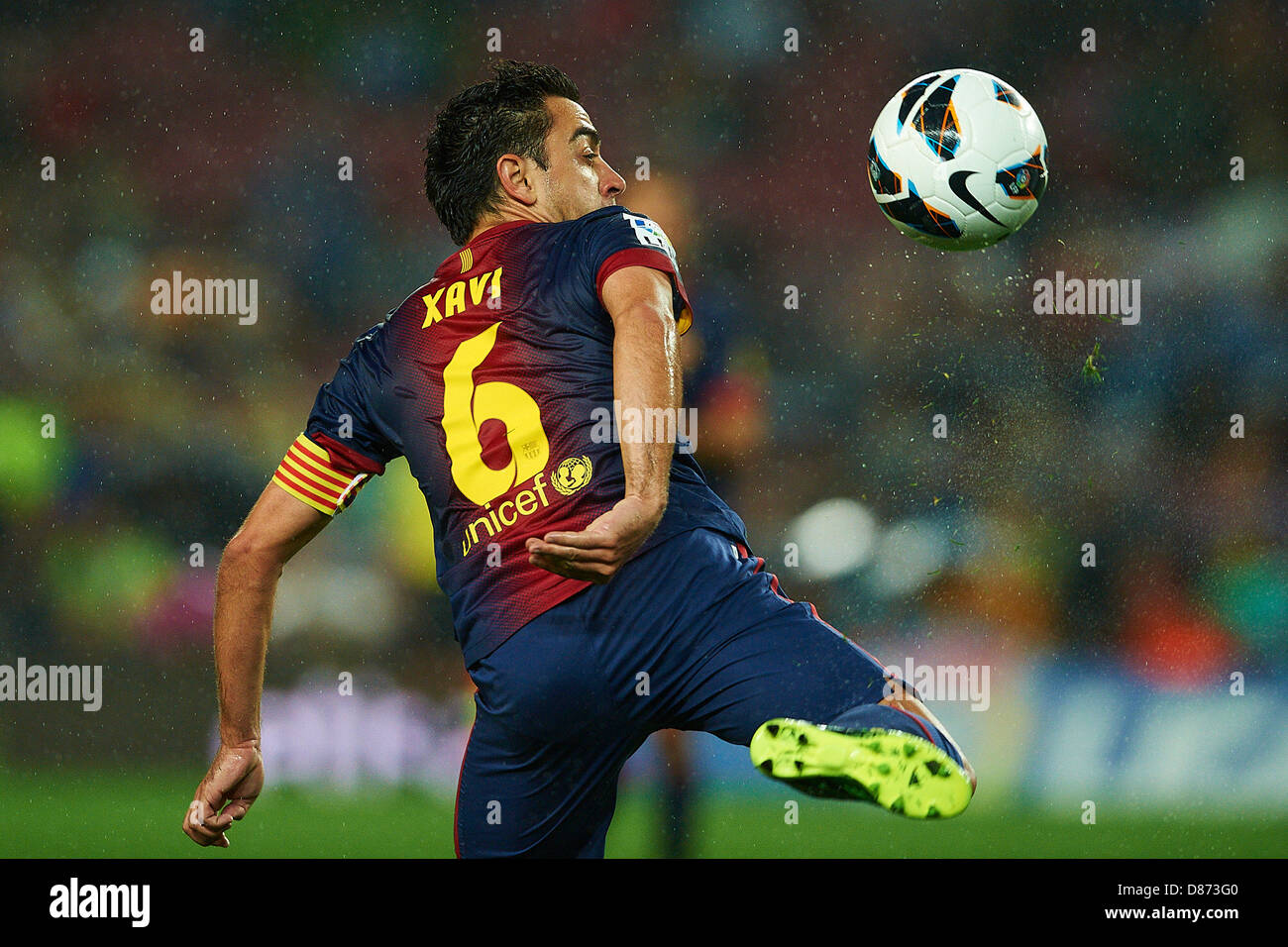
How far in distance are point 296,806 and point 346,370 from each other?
8.77 ft

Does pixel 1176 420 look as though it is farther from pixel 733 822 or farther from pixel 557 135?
pixel 557 135

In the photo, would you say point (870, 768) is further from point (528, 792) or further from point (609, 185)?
point (609, 185)

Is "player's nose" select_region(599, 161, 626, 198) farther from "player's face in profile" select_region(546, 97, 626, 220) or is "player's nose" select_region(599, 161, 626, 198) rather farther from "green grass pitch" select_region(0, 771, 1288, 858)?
"green grass pitch" select_region(0, 771, 1288, 858)

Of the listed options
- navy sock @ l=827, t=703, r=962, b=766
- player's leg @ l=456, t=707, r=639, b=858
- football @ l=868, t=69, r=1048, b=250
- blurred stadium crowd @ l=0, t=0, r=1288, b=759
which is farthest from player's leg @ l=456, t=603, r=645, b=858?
blurred stadium crowd @ l=0, t=0, r=1288, b=759

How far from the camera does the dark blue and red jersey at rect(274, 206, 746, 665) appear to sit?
2.19 metres

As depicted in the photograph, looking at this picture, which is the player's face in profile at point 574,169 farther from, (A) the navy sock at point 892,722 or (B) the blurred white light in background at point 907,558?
(B) the blurred white light in background at point 907,558

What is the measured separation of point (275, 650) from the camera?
5.13 m

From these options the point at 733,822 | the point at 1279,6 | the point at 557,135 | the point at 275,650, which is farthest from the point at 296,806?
the point at 1279,6

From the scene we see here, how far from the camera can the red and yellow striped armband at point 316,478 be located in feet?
8.18

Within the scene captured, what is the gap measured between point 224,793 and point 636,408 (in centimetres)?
120

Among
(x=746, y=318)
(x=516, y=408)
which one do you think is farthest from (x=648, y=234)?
(x=746, y=318)

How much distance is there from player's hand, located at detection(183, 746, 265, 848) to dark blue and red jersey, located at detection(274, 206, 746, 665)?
0.58 m

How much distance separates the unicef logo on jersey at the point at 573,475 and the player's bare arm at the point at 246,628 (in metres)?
0.59

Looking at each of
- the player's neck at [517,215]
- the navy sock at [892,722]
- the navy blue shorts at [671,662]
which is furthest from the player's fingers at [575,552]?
the player's neck at [517,215]
